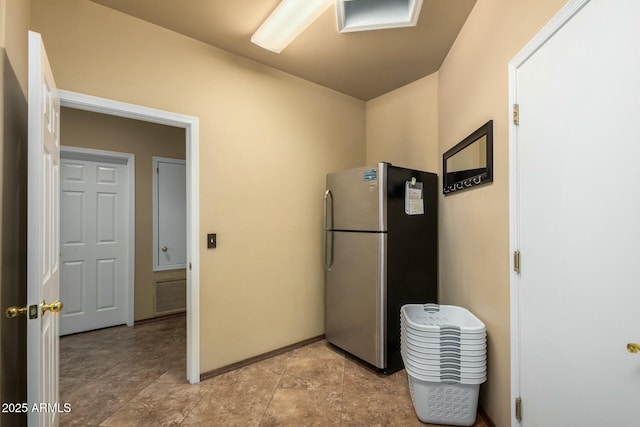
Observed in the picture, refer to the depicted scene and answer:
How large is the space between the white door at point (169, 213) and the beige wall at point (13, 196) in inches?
91.7

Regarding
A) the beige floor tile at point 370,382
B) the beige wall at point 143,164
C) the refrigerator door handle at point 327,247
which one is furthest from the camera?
the beige wall at point 143,164

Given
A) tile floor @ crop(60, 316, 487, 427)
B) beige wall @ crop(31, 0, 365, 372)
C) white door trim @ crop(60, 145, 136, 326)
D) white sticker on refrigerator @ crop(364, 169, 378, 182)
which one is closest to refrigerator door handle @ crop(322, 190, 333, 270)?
beige wall @ crop(31, 0, 365, 372)

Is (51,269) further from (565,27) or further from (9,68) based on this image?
(565,27)

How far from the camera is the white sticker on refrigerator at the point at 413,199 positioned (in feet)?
8.14

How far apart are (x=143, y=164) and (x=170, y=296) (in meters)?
1.71

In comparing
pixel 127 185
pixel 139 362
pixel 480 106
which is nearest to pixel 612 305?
pixel 480 106

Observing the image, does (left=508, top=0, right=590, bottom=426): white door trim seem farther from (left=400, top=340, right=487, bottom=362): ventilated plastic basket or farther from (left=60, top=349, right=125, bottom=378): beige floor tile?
(left=60, top=349, right=125, bottom=378): beige floor tile

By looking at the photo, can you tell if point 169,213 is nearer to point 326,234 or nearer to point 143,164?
point 143,164

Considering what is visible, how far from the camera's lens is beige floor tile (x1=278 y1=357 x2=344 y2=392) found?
2.24 m

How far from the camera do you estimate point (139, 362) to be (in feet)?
8.61

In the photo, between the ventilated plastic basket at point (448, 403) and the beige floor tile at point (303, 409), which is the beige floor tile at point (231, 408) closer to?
the beige floor tile at point (303, 409)

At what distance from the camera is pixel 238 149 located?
8.31 ft

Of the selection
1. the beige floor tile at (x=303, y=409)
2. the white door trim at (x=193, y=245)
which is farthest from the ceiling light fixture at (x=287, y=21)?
the beige floor tile at (x=303, y=409)

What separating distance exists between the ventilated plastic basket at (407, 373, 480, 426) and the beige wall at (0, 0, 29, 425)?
197 cm
